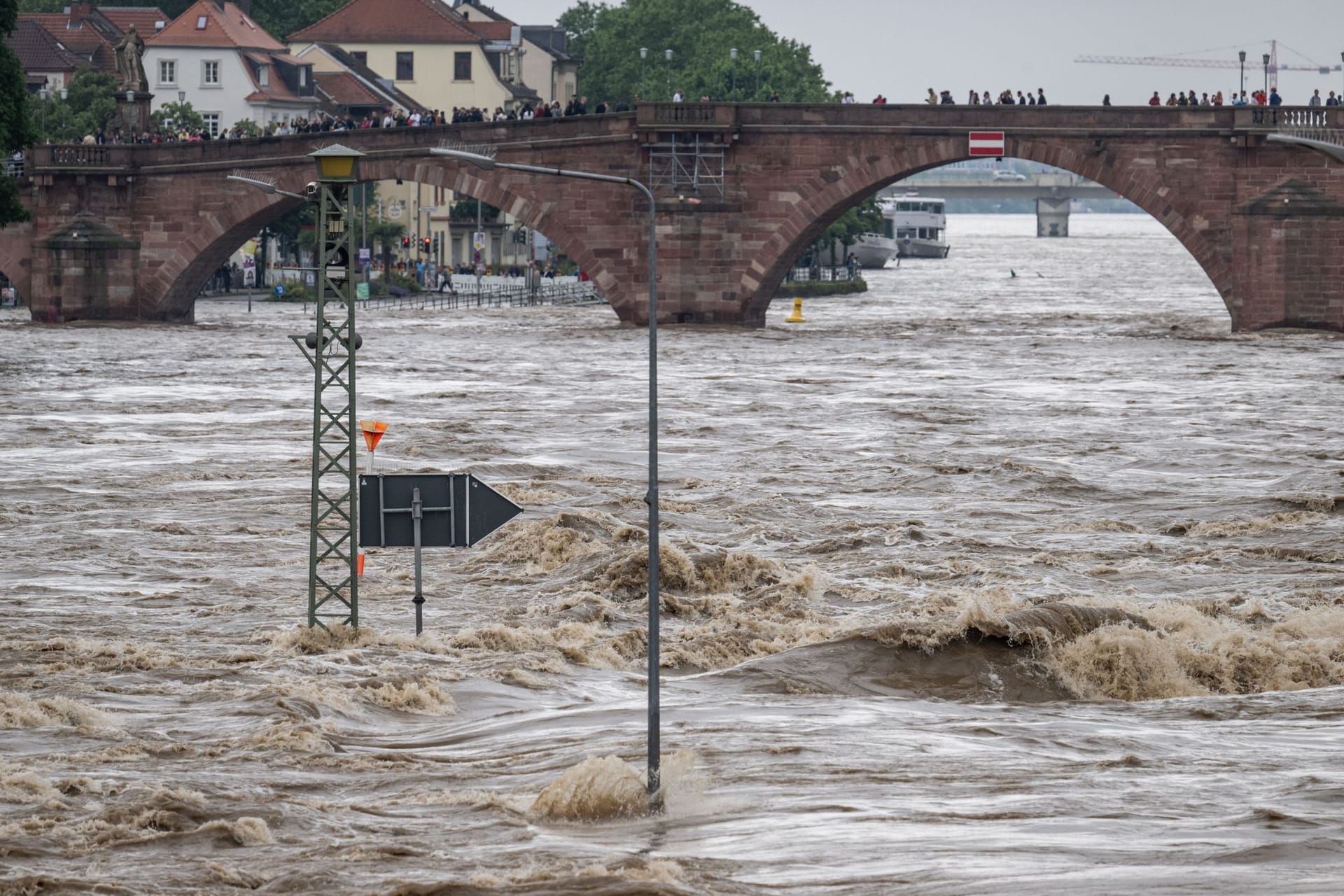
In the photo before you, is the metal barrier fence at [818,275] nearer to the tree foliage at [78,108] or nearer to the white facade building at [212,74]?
the white facade building at [212,74]

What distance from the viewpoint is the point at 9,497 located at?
124 ft

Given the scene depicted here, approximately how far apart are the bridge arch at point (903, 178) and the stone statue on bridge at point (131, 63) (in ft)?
78.6

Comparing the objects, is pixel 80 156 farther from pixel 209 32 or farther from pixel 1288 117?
pixel 209 32

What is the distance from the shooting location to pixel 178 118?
363ft

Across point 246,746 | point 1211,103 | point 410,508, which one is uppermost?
point 1211,103

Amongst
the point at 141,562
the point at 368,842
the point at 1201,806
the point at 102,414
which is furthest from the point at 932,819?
the point at 102,414

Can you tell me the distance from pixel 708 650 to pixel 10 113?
135 ft

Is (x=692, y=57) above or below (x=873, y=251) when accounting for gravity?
above

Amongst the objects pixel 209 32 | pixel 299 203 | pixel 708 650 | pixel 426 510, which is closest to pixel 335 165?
pixel 426 510

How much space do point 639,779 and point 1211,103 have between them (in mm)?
57481

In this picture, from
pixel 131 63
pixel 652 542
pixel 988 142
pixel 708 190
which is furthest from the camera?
pixel 131 63

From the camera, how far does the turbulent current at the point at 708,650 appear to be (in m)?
17.9

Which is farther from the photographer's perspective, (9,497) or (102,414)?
(102,414)

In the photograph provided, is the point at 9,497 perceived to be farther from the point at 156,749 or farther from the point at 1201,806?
the point at 1201,806
